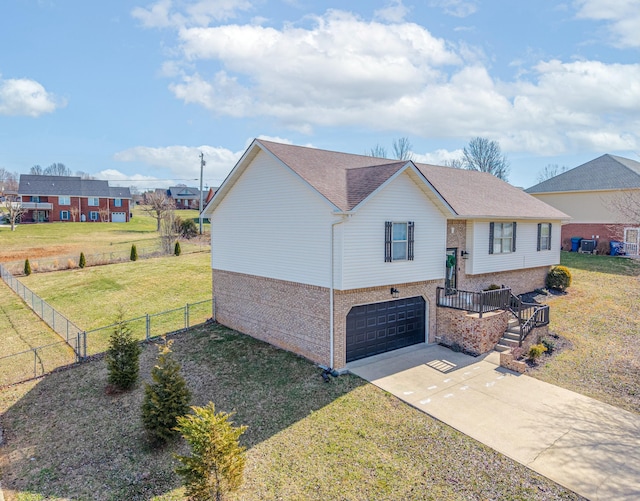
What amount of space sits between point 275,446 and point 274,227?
8186 mm

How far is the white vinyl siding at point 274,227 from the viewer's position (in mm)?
13594

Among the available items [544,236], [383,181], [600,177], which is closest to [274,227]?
[383,181]

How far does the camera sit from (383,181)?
13461 mm

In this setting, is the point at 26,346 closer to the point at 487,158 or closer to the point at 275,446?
the point at 275,446

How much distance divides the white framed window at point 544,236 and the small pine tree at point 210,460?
19.5 meters

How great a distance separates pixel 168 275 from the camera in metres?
28.3

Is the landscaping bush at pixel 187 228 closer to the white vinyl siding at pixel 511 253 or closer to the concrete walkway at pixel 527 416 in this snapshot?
the white vinyl siding at pixel 511 253

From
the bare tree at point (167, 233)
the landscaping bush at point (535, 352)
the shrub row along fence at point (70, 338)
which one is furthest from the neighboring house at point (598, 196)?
the bare tree at point (167, 233)

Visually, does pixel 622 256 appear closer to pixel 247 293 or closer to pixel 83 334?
pixel 247 293

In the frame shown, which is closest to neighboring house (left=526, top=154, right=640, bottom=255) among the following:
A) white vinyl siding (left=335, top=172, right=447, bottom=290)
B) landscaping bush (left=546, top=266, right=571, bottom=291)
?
landscaping bush (left=546, top=266, right=571, bottom=291)

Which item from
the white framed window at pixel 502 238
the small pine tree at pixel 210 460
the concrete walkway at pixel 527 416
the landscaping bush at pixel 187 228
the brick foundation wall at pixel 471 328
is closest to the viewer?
the small pine tree at pixel 210 460

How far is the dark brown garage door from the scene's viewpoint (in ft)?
46.0

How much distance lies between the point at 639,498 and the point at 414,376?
618 cm

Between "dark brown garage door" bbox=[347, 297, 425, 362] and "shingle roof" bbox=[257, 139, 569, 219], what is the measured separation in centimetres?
402
